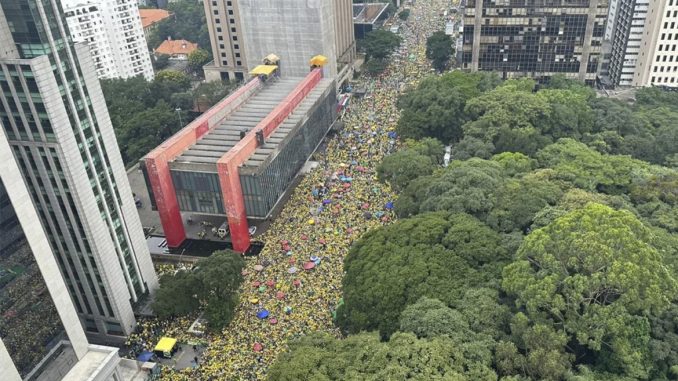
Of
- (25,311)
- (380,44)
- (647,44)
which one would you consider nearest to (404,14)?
(380,44)

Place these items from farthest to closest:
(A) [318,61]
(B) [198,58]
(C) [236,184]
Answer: (B) [198,58] < (A) [318,61] < (C) [236,184]

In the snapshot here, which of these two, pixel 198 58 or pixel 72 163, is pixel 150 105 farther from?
pixel 72 163

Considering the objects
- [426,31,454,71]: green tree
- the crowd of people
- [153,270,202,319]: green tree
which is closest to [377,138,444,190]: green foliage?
the crowd of people

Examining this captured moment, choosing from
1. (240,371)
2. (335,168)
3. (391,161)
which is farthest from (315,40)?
(240,371)

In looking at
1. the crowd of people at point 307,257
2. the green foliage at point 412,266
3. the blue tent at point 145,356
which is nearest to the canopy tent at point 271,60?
the crowd of people at point 307,257

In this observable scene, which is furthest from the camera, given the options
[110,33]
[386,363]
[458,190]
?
[110,33]

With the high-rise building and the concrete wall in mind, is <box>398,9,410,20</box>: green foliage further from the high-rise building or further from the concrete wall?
the concrete wall

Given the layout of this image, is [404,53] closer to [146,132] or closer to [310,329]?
[146,132]
